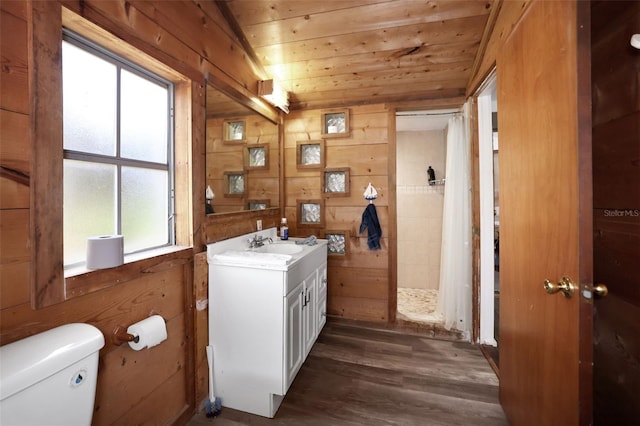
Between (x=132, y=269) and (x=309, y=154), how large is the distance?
1.86m

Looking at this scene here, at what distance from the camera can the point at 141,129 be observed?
1.38 meters

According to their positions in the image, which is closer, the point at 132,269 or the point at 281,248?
the point at 132,269

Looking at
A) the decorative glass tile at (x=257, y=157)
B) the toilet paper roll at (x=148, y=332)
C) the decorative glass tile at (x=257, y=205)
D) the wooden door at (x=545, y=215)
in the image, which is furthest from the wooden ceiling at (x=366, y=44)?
the toilet paper roll at (x=148, y=332)

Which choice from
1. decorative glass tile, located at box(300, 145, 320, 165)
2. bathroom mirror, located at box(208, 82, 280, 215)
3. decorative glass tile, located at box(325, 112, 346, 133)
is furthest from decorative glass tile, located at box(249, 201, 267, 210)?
decorative glass tile, located at box(325, 112, 346, 133)

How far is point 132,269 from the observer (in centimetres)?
117

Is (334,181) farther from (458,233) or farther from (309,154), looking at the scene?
(458,233)

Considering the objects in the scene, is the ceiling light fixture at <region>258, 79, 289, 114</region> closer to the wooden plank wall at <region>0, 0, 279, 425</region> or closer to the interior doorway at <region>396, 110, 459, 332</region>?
the wooden plank wall at <region>0, 0, 279, 425</region>

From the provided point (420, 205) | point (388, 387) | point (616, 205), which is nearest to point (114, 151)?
point (388, 387)

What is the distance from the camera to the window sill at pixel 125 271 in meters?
0.96

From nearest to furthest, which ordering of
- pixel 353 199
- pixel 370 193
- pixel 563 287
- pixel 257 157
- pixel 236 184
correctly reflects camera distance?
1. pixel 563 287
2. pixel 236 184
3. pixel 257 157
4. pixel 370 193
5. pixel 353 199

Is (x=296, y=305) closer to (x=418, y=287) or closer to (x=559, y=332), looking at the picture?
(x=559, y=332)

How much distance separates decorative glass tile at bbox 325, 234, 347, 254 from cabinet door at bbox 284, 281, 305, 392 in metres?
0.94

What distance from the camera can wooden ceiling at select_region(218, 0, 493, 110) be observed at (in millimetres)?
1678

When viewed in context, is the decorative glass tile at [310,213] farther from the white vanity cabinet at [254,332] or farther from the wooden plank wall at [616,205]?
the wooden plank wall at [616,205]
